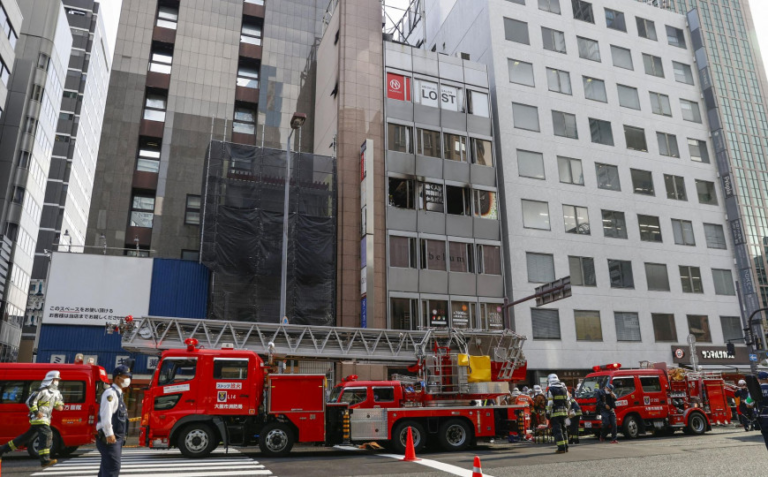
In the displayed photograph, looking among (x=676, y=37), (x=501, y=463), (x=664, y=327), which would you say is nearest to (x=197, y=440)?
(x=501, y=463)

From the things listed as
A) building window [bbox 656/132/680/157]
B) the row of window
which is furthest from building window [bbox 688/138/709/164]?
the row of window

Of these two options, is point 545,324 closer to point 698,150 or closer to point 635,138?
point 635,138

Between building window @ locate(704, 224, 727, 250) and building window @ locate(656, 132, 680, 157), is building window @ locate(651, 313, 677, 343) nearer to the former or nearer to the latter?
building window @ locate(704, 224, 727, 250)

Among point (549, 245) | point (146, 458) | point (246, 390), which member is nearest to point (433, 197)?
point (549, 245)

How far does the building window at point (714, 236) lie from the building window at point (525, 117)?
15.6 metres

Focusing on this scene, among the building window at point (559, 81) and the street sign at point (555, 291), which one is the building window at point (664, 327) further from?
the building window at point (559, 81)

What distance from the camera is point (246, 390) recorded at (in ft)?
47.3

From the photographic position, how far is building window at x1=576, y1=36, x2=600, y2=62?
40.8 metres

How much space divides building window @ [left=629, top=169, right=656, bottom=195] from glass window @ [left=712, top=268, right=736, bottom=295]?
7.48 metres

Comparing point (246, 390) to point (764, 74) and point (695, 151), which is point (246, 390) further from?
point (764, 74)

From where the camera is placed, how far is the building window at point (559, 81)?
38.8 meters

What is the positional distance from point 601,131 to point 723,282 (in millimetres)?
14066

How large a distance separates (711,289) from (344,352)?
99.1 ft

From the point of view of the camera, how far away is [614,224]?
37.4 m
